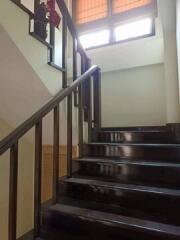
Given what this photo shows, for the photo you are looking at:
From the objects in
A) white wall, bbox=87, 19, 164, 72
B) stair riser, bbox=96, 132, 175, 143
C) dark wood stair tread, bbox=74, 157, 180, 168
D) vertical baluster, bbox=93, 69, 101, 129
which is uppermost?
white wall, bbox=87, 19, 164, 72

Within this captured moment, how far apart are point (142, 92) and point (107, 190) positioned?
1997mm

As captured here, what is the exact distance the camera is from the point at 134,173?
1934mm

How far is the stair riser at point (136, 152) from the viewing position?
2.01 metres

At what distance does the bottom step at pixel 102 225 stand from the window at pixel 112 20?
291 centimetres

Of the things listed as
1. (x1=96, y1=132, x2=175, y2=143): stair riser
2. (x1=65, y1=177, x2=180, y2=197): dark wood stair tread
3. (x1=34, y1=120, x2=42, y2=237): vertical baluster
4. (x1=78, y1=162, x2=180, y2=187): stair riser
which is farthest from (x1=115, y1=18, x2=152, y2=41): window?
(x1=34, y1=120, x2=42, y2=237): vertical baluster

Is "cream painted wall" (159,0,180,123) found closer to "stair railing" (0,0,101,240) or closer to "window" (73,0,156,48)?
"stair railing" (0,0,101,240)

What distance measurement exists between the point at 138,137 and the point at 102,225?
1.13 m

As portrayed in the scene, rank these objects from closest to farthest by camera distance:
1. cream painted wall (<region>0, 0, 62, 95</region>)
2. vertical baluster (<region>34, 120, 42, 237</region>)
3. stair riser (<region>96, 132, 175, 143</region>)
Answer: vertical baluster (<region>34, 120, 42, 237</region>) < cream painted wall (<region>0, 0, 62, 95</region>) < stair riser (<region>96, 132, 175, 143</region>)

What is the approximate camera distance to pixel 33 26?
205 cm

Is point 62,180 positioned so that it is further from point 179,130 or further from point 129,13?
point 129,13

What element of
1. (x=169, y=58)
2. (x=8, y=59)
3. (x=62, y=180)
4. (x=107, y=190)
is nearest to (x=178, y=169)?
(x=107, y=190)

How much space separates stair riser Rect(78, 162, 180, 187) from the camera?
5.86 feet

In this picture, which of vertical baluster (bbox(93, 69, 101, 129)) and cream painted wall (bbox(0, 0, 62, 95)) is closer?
cream painted wall (bbox(0, 0, 62, 95))

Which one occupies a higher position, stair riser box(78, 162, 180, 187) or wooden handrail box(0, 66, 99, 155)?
wooden handrail box(0, 66, 99, 155)
